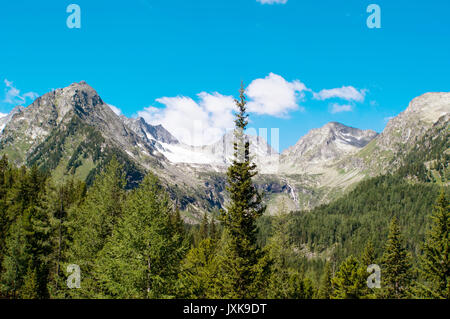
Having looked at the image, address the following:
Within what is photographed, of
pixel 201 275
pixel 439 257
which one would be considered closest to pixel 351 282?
pixel 439 257

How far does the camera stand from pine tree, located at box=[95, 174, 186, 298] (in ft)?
79.1

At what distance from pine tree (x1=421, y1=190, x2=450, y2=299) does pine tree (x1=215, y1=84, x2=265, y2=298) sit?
1887 centimetres

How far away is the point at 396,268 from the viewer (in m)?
45.5

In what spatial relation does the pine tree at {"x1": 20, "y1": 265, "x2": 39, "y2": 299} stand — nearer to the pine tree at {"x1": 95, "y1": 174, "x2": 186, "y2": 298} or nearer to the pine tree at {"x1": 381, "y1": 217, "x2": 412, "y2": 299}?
the pine tree at {"x1": 95, "y1": 174, "x2": 186, "y2": 298}

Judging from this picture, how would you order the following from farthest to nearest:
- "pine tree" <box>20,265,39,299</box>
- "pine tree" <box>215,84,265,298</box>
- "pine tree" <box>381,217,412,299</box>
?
"pine tree" <box>381,217,412,299</box> < "pine tree" <box>20,265,39,299</box> < "pine tree" <box>215,84,265,298</box>

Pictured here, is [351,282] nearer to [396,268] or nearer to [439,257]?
[396,268]

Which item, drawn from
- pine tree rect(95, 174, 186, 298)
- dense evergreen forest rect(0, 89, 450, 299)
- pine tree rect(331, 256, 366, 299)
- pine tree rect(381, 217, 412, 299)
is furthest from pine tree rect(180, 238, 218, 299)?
pine tree rect(381, 217, 412, 299)

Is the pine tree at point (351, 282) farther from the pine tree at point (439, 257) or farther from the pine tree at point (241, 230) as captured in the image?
the pine tree at point (241, 230)

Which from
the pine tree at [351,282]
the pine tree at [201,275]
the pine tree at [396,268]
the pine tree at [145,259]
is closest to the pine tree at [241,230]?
the pine tree at [201,275]

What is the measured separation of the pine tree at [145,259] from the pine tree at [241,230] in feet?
15.7

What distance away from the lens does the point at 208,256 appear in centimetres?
5788

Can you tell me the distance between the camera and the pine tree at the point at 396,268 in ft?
149

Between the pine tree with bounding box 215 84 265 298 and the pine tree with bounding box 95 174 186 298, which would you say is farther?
the pine tree with bounding box 215 84 265 298
